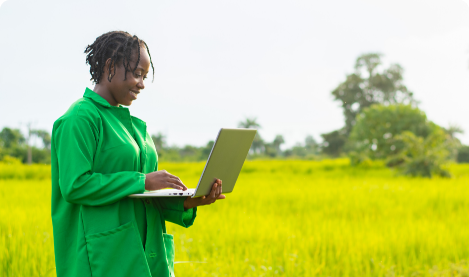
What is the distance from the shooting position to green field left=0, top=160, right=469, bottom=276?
334cm

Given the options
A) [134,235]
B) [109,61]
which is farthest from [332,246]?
[109,61]

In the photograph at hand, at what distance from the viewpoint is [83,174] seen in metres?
1.40

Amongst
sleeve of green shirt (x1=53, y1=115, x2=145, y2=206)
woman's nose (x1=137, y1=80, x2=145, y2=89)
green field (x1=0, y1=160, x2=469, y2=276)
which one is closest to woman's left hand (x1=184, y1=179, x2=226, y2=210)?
sleeve of green shirt (x1=53, y1=115, x2=145, y2=206)

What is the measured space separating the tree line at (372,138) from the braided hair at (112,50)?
1227 centimetres

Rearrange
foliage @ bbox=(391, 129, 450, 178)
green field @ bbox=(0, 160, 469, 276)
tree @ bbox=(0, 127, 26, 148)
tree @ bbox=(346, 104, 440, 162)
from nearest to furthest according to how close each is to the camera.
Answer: green field @ bbox=(0, 160, 469, 276)
foliage @ bbox=(391, 129, 450, 178)
tree @ bbox=(346, 104, 440, 162)
tree @ bbox=(0, 127, 26, 148)

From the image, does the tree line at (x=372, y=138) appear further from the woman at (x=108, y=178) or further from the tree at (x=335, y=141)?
the woman at (x=108, y=178)

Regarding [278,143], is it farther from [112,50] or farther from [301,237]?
[112,50]

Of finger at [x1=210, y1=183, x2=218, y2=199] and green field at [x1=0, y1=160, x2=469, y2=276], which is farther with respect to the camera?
green field at [x1=0, y1=160, x2=469, y2=276]

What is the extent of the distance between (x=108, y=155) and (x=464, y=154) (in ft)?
123

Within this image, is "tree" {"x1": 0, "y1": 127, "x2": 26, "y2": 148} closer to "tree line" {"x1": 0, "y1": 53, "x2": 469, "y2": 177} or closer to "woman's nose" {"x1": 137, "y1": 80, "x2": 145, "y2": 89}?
"tree line" {"x1": 0, "y1": 53, "x2": 469, "y2": 177}

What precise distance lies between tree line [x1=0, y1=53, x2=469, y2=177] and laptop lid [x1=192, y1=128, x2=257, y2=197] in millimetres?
11860

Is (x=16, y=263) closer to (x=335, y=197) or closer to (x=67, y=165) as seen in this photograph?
(x=67, y=165)

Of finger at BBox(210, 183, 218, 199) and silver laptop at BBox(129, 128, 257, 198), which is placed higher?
silver laptop at BBox(129, 128, 257, 198)

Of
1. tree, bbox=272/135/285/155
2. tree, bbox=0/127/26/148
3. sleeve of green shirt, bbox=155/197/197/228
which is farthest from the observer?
tree, bbox=272/135/285/155
